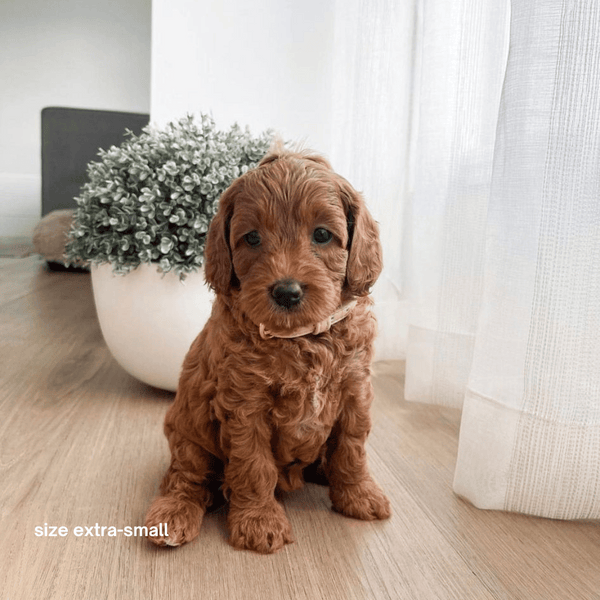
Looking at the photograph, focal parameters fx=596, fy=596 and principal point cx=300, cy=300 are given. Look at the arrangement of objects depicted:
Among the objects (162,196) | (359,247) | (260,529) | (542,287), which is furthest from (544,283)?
(162,196)

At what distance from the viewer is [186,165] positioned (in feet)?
7.11

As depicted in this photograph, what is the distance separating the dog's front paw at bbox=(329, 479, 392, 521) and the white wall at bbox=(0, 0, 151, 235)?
746 cm

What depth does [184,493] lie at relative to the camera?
151 cm

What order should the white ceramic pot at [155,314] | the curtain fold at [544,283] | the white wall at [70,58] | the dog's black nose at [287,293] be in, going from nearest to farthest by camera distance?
the dog's black nose at [287,293], the curtain fold at [544,283], the white ceramic pot at [155,314], the white wall at [70,58]

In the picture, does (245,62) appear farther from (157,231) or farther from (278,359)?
(278,359)

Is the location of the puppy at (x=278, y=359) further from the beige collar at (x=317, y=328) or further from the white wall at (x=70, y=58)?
the white wall at (x=70, y=58)

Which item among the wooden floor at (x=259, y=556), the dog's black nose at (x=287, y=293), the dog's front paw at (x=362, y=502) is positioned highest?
the dog's black nose at (x=287, y=293)

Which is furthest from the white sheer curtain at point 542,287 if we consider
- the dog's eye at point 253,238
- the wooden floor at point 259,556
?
the dog's eye at point 253,238

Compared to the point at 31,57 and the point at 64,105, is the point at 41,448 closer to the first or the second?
the point at 64,105

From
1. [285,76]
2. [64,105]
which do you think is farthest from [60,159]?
[285,76]

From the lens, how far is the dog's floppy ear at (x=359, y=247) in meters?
1.37

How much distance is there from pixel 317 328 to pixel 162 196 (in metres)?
1.07

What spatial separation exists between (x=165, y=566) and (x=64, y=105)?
26.3 ft

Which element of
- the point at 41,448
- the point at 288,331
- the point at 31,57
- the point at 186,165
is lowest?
the point at 41,448
